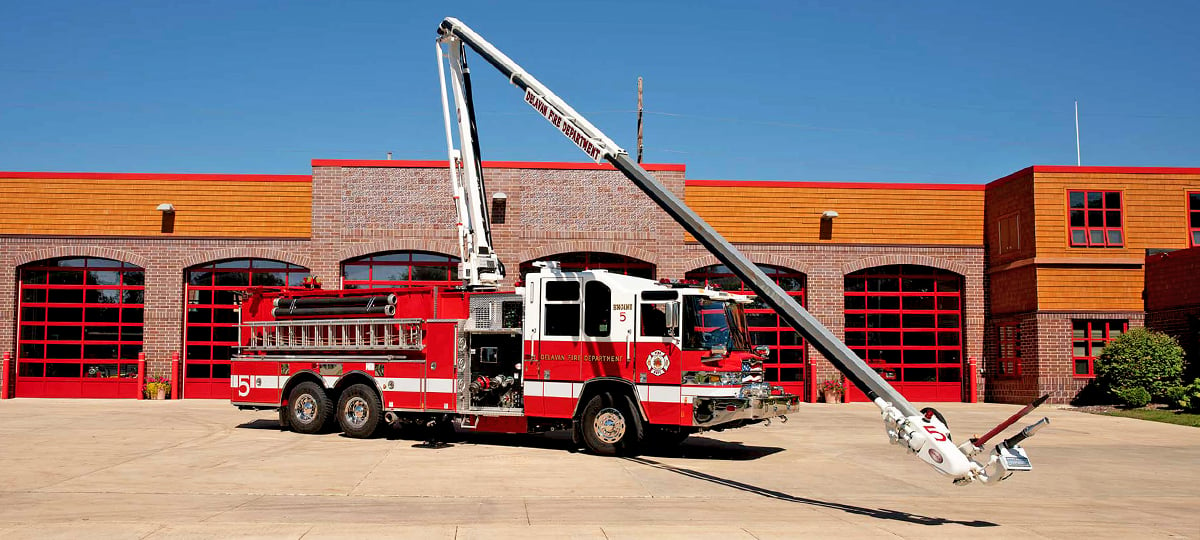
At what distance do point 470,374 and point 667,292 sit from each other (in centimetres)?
369

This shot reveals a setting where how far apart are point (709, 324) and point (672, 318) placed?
0.67m

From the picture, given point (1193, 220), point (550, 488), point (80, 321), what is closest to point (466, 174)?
point (550, 488)

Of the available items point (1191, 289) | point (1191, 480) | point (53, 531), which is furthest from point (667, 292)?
point (1191, 289)

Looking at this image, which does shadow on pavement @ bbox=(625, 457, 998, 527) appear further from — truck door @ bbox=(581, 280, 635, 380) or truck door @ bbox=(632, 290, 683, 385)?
truck door @ bbox=(581, 280, 635, 380)

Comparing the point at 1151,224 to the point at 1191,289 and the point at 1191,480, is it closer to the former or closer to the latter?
the point at 1191,289

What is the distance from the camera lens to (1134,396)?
23.9 m

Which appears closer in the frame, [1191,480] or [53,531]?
[53,531]

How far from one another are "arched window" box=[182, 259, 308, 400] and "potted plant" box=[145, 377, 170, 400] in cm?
58

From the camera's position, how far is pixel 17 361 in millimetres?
26094

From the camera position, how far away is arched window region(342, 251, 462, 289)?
27.0m

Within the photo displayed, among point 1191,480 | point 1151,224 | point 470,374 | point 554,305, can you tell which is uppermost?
point 1151,224

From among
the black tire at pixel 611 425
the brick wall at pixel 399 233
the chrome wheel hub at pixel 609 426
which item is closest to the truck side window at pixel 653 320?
the black tire at pixel 611 425

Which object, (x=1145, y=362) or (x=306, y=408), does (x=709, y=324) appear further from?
(x=1145, y=362)

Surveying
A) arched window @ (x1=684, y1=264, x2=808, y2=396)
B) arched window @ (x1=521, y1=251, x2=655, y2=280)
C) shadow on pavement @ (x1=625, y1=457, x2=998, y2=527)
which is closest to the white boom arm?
shadow on pavement @ (x1=625, y1=457, x2=998, y2=527)
